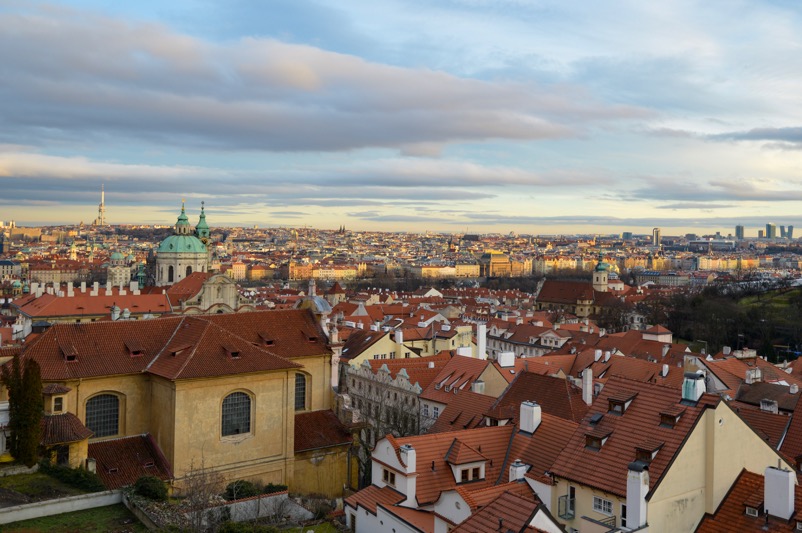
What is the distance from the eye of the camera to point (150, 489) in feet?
79.8

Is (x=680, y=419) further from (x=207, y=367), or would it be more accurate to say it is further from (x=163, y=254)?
(x=163, y=254)

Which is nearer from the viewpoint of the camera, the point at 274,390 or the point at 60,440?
the point at 60,440

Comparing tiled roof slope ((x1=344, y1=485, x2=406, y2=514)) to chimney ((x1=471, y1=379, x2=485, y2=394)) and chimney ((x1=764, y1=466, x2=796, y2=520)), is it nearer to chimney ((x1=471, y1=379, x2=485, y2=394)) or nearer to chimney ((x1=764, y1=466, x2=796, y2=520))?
chimney ((x1=764, y1=466, x2=796, y2=520))

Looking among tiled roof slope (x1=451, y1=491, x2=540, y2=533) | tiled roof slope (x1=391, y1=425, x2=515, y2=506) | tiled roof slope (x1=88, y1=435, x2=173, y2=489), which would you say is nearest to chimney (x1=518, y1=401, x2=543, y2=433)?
tiled roof slope (x1=391, y1=425, x2=515, y2=506)

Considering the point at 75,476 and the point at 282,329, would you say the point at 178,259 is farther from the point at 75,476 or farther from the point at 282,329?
the point at 75,476

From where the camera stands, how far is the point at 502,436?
24828 millimetres

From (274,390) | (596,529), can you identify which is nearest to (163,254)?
(274,390)

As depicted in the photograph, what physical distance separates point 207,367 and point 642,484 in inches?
765

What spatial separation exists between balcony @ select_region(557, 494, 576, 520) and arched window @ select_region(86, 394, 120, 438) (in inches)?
787

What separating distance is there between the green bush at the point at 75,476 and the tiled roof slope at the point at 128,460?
6.33ft

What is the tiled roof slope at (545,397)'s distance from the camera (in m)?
30.9

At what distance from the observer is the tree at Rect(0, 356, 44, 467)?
1003 inches

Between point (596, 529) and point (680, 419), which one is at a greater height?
point (680, 419)

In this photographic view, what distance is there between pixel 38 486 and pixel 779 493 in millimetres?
22690
